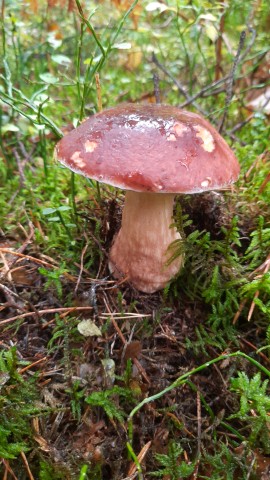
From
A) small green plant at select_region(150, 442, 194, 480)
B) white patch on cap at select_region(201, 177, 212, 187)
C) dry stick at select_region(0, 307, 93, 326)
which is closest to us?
small green plant at select_region(150, 442, 194, 480)

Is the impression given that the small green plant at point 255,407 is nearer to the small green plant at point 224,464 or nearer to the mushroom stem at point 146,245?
the small green plant at point 224,464

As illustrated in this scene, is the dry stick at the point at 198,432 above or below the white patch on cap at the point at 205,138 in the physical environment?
below

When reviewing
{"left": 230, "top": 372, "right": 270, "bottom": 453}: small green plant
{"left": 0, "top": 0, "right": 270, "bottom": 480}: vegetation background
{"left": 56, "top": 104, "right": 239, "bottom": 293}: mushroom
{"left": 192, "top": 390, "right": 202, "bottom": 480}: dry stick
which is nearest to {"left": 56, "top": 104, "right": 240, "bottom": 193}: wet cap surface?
{"left": 56, "top": 104, "right": 239, "bottom": 293}: mushroom

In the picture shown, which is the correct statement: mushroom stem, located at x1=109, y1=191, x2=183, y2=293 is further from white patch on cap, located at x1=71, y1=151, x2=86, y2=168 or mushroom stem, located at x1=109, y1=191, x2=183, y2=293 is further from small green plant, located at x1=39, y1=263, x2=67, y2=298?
white patch on cap, located at x1=71, y1=151, x2=86, y2=168

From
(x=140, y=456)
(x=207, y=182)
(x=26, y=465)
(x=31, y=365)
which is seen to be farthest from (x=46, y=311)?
(x=207, y=182)

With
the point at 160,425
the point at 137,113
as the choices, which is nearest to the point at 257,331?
the point at 160,425

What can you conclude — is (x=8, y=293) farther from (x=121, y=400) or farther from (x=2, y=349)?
A: (x=121, y=400)

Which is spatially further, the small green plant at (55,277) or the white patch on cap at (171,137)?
the small green plant at (55,277)

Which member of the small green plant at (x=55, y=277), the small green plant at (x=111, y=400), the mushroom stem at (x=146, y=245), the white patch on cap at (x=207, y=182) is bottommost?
the small green plant at (x=111, y=400)

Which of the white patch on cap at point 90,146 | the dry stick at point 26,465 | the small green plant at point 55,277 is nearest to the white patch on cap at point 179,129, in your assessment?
the white patch on cap at point 90,146
